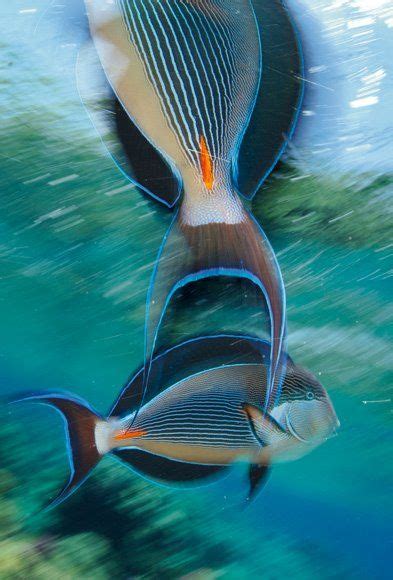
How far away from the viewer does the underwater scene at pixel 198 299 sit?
1141mm

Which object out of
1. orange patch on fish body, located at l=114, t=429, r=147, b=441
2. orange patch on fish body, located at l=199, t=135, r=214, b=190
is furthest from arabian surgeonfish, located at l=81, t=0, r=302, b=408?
orange patch on fish body, located at l=114, t=429, r=147, b=441

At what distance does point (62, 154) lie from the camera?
1.15m

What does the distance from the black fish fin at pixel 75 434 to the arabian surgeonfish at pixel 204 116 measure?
14cm

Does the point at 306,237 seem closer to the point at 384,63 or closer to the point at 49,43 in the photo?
the point at 384,63

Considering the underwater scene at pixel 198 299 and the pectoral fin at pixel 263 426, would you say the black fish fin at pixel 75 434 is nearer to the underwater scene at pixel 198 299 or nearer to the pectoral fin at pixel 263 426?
the underwater scene at pixel 198 299

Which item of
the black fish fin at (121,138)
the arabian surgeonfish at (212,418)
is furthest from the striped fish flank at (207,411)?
the black fish fin at (121,138)

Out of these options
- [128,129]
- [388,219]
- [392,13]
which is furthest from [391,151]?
[128,129]

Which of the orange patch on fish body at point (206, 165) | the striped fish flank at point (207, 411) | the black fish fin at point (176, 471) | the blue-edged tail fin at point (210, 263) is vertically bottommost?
the black fish fin at point (176, 471)

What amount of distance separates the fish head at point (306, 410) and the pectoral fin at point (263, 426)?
0.04 ft

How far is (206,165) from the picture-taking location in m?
1.15

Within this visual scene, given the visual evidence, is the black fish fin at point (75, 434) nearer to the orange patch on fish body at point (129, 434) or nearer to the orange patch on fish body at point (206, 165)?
the orange patch on fish body at point (129, 434)

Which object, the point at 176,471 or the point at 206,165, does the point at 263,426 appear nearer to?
the point at 176,471

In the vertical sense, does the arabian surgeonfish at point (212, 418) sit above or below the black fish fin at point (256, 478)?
above

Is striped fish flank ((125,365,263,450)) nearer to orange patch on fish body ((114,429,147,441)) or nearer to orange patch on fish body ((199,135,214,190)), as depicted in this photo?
orange patch on fish body ((114,429,147,441))
